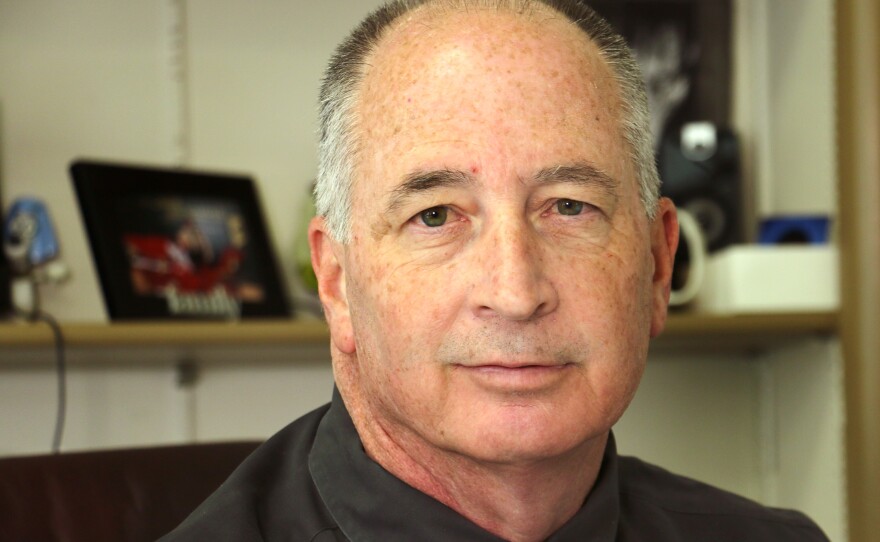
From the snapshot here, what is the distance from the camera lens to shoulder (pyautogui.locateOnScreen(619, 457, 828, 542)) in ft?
4.31

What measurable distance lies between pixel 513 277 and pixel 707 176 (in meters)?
1.77

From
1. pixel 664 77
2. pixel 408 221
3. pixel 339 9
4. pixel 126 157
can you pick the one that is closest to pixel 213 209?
pixel 126 157

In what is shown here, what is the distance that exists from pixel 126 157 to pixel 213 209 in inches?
8.9

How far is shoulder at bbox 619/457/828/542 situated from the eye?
43cm

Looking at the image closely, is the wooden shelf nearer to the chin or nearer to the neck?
the neck

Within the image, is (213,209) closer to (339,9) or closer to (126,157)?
(126,157)

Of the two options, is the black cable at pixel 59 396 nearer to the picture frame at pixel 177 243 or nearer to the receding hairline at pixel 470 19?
the picture frame at pixel 177 243

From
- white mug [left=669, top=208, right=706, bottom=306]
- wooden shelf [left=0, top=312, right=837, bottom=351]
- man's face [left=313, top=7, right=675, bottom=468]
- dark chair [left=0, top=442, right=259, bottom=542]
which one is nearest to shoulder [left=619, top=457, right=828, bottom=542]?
man's face [left=313, top=7, right=675, bottom=468]

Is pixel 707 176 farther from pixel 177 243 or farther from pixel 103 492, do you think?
pixel 103 492

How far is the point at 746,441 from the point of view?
109 inches

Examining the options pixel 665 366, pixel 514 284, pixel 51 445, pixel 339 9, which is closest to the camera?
pixel 514 284

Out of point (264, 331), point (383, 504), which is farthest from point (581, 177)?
point (264, 331)

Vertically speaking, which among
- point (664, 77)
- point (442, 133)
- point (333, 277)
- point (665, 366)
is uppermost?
point (664, 77)

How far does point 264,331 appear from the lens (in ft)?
6.91
